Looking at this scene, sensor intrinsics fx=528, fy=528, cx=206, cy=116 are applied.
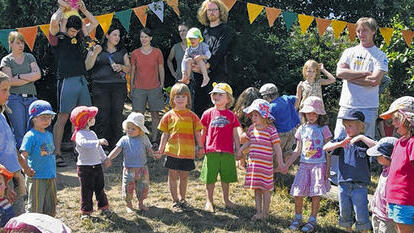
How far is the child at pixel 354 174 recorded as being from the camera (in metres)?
5.05

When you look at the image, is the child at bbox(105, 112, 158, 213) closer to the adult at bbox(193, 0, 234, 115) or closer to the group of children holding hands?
the group of children holding hands

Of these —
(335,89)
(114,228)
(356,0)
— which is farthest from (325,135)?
(356,0)

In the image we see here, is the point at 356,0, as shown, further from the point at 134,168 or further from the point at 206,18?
the point at 134,168

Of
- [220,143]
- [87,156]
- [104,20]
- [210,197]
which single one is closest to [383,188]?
[220,143]

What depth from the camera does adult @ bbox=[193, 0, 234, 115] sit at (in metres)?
7.21

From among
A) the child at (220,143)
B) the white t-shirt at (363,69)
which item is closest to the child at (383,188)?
the white t-shirt at (363,69)

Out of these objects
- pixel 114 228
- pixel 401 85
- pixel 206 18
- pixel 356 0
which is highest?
pixel 356 0

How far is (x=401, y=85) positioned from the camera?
9.64m

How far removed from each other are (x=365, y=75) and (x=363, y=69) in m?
0.13

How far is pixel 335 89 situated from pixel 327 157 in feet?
20.9

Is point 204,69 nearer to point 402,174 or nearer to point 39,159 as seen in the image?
point 39,159

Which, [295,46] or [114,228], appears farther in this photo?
[295,46]

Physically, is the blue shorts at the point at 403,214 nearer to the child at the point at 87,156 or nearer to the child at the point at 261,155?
the child at the point at 261,155

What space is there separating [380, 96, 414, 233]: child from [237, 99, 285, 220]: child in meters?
1.50
